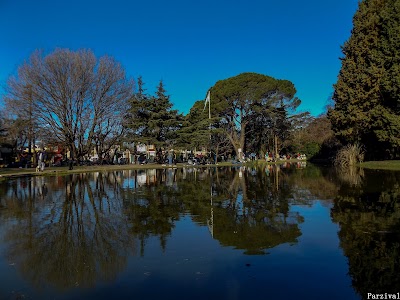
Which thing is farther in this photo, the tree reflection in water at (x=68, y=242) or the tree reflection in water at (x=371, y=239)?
the tree reflection in water at (x=68, y=242)

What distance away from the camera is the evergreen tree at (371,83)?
27.1m

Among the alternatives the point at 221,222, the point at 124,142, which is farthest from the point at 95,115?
the point at 221,222

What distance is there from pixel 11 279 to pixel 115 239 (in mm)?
2196

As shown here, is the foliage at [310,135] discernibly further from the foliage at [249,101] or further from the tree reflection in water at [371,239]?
the tree reflection in water at [371,239]

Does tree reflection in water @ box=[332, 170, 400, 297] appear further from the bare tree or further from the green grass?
the bare tree

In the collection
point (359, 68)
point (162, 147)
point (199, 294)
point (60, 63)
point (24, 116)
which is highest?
point (60, 63)

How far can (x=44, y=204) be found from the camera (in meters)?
11.7

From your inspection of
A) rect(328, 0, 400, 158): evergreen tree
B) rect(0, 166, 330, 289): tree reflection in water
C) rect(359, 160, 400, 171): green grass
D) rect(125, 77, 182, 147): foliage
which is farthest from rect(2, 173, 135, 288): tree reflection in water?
rect(125, 77, 182, 147): foliage

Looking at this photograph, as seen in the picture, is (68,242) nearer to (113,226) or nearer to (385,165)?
(113,226)

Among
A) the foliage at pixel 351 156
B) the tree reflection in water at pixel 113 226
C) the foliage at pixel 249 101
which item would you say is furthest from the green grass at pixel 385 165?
the foliage at pixel 249 101

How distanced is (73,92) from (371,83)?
29.3 m

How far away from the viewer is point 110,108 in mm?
42375

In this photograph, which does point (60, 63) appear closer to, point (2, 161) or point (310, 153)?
point (2, 161)

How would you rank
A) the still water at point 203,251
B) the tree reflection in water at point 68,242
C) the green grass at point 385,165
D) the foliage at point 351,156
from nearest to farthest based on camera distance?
the still water at point 203,251 < the tree reflection in water at point 68,242 < the green grass at point 385,165 < the foliage at point 351,156
